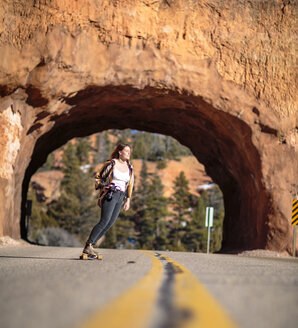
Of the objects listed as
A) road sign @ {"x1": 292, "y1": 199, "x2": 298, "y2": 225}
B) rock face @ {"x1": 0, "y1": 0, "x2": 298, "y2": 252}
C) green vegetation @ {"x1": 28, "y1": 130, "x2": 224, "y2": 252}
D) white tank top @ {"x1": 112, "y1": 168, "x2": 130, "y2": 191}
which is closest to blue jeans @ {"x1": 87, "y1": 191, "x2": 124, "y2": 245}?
white tank top @ {"x1": 112, "y1": 168, "x2": 130, "y2": 191}

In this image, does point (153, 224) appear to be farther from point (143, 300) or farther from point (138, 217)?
point (143, 300)

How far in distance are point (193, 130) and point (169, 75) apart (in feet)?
15.4

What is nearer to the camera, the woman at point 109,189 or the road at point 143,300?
the road at point 143,300

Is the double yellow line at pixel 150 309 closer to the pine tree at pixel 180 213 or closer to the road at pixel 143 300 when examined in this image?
the road at pixel 143 300

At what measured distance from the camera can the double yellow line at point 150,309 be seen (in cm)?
235

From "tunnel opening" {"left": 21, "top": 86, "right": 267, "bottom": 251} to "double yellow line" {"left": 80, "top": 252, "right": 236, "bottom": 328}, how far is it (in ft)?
38.6

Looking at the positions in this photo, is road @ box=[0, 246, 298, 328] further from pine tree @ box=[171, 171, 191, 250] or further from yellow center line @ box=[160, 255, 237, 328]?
pine tree @ box=[171, 171, 191, 250]

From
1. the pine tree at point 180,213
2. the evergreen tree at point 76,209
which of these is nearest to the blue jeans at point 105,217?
the evergreen tree at point 76,209

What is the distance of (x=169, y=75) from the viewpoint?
15.0 metres

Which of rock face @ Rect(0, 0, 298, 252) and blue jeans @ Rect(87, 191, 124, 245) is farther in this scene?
rock face @ Rect(0, 0, 298, 252)

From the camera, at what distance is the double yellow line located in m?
2.35

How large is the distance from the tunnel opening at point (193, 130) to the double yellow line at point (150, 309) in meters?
11.8

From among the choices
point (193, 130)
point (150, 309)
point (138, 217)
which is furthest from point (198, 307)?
point (138, 217)

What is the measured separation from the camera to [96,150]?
375 ft
